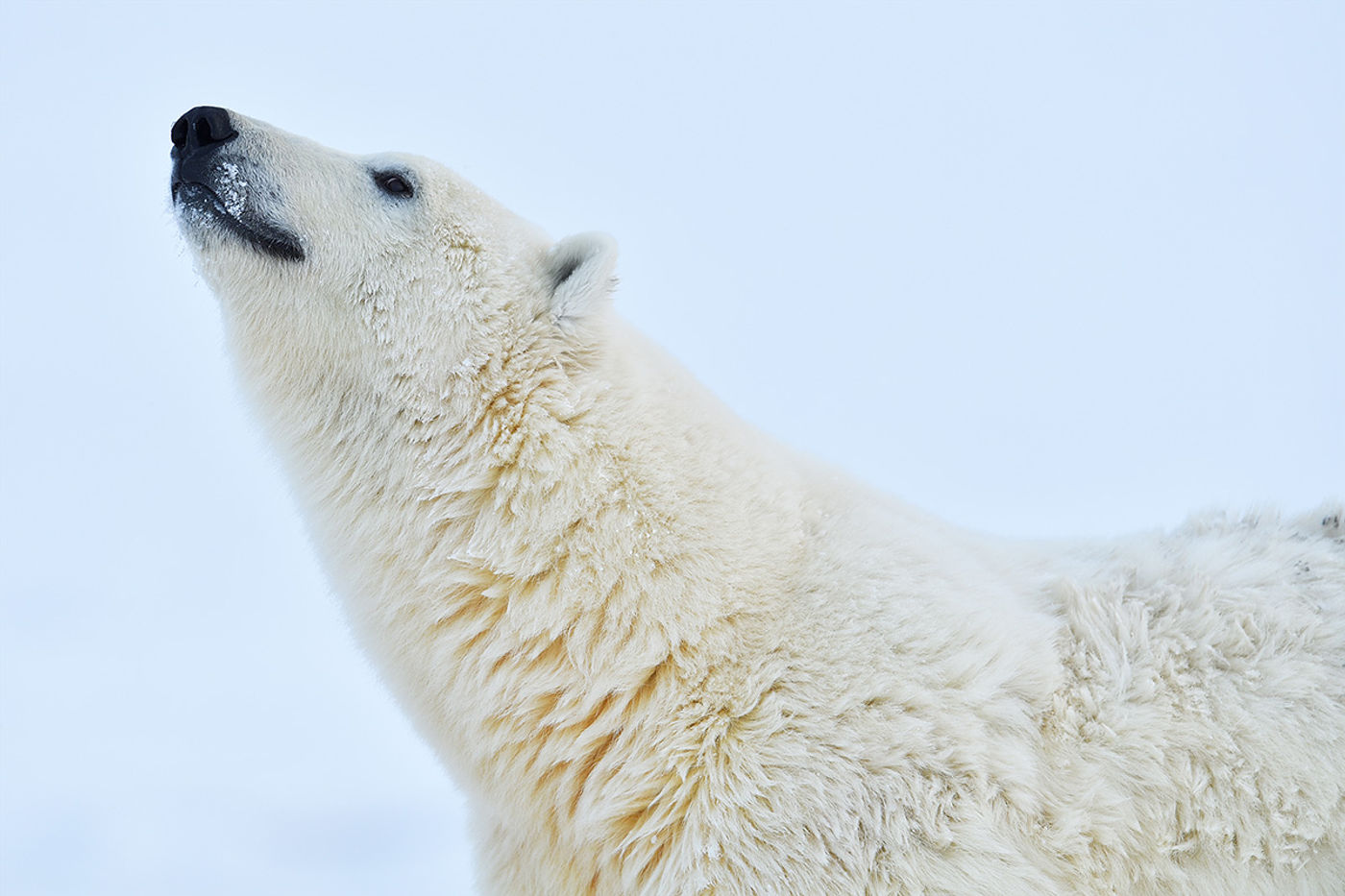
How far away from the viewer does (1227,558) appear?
348cm

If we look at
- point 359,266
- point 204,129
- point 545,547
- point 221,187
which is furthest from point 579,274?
point 204,129

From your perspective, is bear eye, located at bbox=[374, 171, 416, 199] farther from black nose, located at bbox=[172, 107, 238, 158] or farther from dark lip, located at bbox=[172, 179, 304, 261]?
black nose, located at bbox=[172, 107, 238, 158]

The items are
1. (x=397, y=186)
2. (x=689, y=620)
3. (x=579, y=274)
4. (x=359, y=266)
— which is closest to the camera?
(x=689, y=620)

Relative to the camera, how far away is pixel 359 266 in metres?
3.47

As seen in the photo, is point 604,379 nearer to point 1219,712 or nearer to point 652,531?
point 652,531

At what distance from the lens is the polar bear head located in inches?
131

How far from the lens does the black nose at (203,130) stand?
3570 millimetres

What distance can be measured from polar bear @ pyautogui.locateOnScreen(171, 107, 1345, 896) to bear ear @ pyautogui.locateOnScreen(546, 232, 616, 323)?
0.01 metres

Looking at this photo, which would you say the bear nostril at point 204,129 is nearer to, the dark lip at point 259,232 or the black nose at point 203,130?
the black nose at point 203,130

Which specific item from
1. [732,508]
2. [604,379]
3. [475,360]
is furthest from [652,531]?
[475,360]

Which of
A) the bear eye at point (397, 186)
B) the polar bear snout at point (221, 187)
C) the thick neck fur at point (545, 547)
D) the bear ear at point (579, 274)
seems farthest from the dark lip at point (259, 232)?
the bear ear at point (579, 274)

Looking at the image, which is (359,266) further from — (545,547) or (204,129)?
(545,547)

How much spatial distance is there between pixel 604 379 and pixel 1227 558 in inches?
75.7

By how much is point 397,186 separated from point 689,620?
1666 mm
